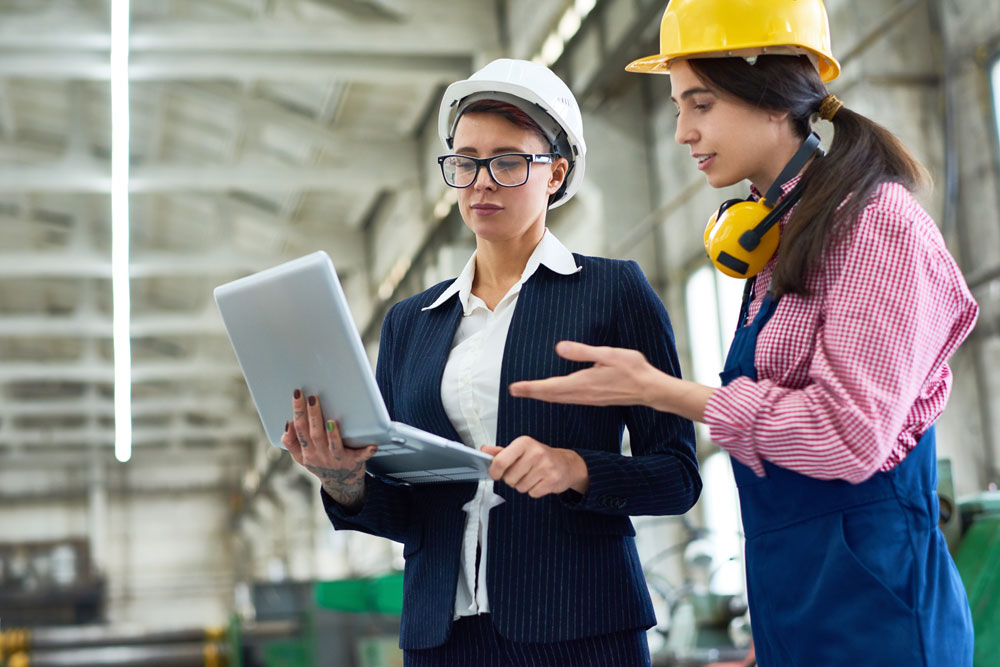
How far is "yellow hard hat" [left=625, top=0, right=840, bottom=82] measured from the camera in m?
1.56

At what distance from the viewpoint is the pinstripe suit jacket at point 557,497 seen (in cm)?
164

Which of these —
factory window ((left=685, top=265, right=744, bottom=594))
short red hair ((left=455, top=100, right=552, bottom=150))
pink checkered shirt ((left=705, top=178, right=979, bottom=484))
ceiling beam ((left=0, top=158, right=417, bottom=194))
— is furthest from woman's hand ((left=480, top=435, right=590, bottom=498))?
ceiling beam ((left=0, top=158, right=417, bottom=194))

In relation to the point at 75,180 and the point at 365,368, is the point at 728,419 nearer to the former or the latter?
the point at 365,368

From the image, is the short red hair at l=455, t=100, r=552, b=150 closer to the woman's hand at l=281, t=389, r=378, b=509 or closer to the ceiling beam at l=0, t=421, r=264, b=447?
the woman's hand at l=281, t=389, r=378, b=509

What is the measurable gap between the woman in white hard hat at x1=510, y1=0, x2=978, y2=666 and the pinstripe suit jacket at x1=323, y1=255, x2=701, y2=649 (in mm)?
214

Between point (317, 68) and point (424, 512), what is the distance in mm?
9687

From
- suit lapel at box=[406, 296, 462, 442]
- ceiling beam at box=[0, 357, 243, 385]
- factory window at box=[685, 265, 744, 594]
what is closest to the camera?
suit lapel at box=[406, 296, 462, 442]

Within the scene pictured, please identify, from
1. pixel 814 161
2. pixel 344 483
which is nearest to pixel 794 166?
pixel 814 161

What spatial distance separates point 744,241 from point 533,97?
478 millimetres

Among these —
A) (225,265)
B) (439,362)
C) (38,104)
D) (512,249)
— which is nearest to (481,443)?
(439,362)

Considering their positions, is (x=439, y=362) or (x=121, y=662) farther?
(x=121, y=662)

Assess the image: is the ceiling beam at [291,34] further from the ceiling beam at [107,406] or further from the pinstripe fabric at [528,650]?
the ceiling beam at [107,406]

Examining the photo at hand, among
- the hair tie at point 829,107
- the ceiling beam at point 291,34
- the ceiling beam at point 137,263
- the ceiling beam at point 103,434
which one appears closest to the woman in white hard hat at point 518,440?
the hair tie at point 829,107

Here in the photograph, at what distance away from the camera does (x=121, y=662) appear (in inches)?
348
